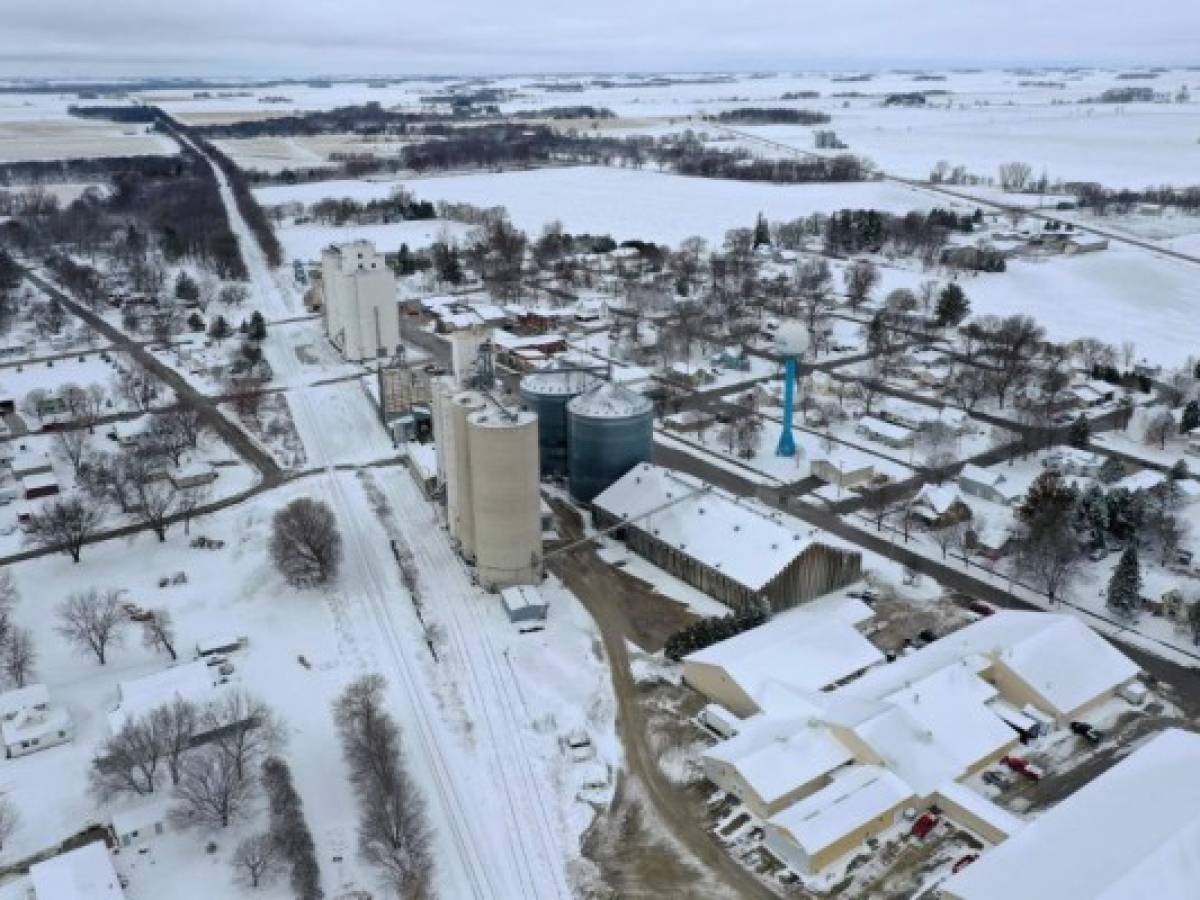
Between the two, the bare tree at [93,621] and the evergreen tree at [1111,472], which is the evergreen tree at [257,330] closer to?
the bare tree at [93,621]

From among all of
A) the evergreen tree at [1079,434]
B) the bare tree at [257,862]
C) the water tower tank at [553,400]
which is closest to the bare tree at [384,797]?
the bare tree at [257,862]

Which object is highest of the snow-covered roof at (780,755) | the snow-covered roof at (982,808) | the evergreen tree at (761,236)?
the evergreen tree at (761,236)

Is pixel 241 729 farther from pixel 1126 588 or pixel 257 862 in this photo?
pixel 1126 588

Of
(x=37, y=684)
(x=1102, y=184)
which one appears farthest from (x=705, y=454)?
(x=1102, y=184)

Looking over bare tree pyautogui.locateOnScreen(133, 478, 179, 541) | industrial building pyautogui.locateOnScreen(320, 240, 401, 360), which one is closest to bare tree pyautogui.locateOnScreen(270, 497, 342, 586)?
bare tree pyautogui.locateOnScreen(133, 478, 179, 541)

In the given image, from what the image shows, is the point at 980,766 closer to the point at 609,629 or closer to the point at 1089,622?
the point at 1089,622
